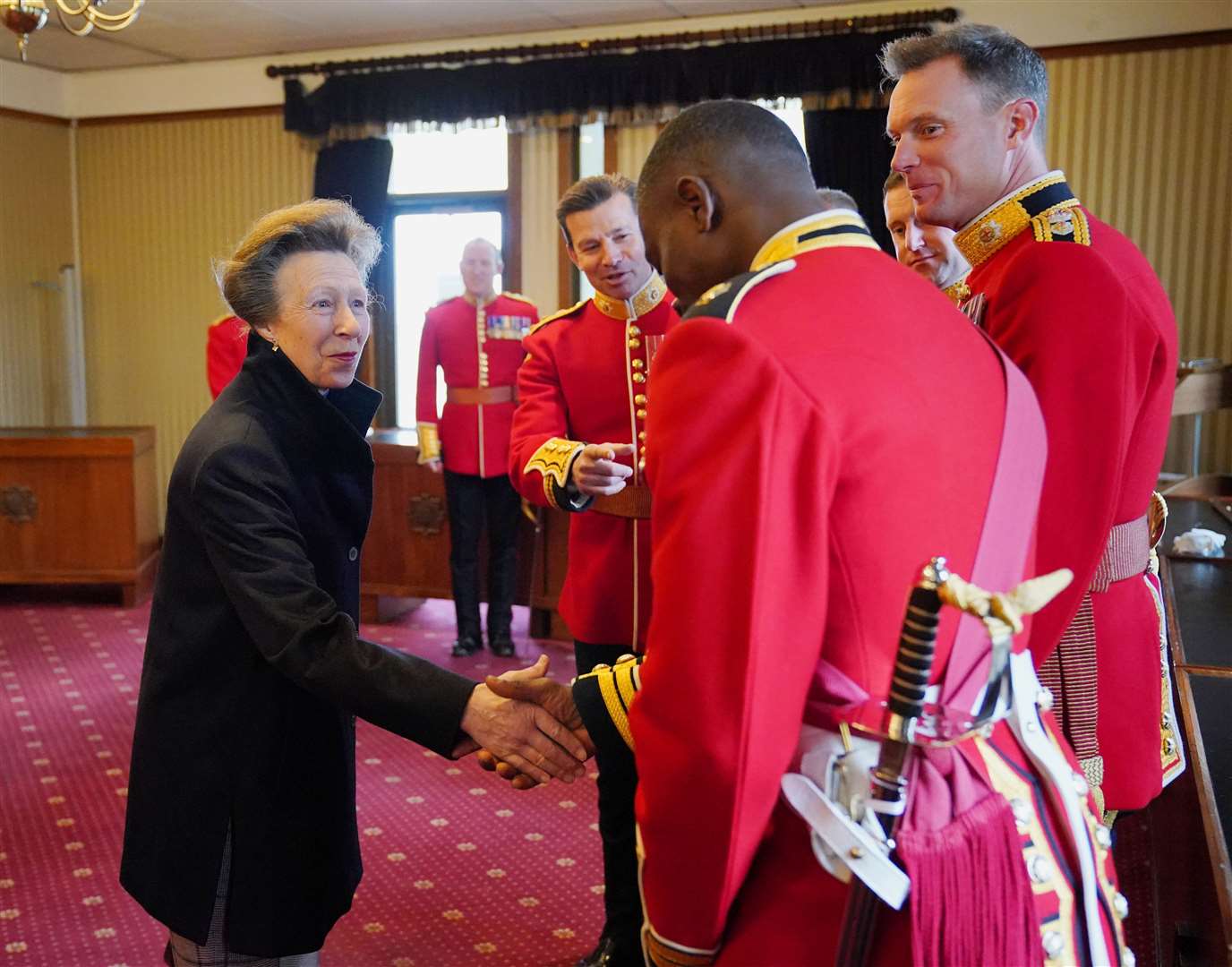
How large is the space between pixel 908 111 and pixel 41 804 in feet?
10.5

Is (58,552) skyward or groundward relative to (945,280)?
groundward

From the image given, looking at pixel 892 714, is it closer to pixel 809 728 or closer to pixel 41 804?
pixel 809 728

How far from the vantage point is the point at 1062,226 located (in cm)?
162

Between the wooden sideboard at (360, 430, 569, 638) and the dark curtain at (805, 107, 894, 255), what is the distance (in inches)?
96.6

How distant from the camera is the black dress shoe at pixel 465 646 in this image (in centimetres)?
509

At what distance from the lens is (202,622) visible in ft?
5.43


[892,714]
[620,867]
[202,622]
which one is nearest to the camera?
[892,714]

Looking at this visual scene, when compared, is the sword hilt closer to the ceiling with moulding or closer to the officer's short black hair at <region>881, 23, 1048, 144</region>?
the officer's short black hair at <region>881, 23, 1048, 144</region>

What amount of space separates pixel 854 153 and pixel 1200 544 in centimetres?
361

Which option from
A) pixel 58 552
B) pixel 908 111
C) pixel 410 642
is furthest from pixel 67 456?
pixel 908 111

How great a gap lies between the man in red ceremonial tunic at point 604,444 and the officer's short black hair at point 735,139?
1098 mm

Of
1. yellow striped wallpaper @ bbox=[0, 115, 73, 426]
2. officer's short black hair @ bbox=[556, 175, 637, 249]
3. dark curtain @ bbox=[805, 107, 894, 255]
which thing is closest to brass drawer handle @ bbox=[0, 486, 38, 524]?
yellow striped wallpaper @ bbox=[0, 115, 73, 426]

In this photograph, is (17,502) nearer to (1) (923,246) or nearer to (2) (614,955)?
(2) (614,955)

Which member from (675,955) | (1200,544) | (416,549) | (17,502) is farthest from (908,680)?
(17,502)
